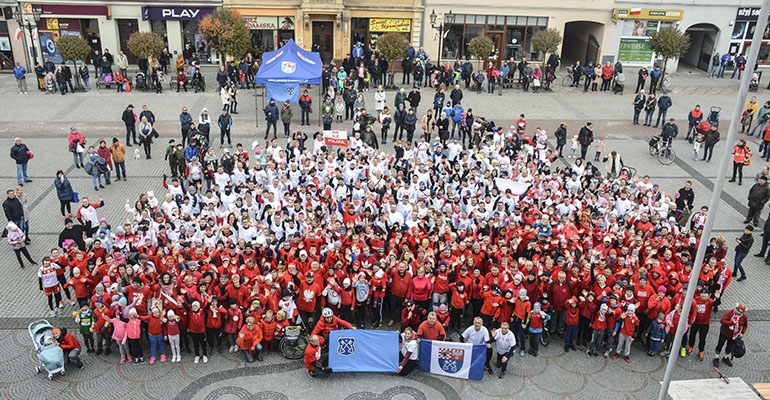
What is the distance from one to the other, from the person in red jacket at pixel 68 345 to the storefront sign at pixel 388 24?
2805cm

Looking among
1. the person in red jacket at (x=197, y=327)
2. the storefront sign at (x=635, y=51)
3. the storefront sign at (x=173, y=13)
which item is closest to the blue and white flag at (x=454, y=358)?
the person in red jacket at (x=197, y=327)

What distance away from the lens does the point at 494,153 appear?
1969 cm

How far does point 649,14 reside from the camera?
3656 cm

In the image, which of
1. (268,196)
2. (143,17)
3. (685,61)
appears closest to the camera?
(268,196)

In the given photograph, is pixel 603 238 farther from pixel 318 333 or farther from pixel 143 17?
pixel 143 17

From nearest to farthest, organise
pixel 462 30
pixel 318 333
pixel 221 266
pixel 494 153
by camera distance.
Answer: pixel 318 333, pixel 221 266, pixel 494 153, pixel 462 30

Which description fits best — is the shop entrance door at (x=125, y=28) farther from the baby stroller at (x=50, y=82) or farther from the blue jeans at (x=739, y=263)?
the blue jeans at (x=739, y=263)

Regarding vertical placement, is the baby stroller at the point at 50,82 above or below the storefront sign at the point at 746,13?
below

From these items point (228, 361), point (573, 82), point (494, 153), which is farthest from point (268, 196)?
point (573, 82)

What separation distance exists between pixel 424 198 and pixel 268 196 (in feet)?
13.1

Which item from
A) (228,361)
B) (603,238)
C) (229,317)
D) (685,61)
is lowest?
(228,361)

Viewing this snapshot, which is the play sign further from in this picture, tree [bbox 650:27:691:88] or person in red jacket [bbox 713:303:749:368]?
tree [bbox 650:27:691:88]

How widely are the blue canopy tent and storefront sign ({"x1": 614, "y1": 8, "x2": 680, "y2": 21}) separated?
68.3 ft

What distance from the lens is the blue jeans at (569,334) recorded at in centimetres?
1234
